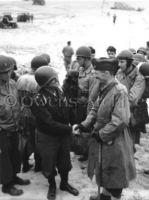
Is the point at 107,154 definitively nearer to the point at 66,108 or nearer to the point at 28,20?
the point at 66,108

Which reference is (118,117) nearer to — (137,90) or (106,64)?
(106,64)

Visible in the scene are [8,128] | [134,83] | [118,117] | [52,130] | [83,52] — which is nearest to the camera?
[118,117]

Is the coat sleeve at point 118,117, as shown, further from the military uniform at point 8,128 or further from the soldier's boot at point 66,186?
the military uniform at point 8,128

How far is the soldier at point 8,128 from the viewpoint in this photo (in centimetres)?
404

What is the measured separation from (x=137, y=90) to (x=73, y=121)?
1000mm

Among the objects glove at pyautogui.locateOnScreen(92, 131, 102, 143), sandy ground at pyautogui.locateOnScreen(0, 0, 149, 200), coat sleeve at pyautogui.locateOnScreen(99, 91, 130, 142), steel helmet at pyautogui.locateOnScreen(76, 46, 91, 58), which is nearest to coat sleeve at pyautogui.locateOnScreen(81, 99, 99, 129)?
glove at pyautogui.locateOnScreen(92, 131, 102, 143)

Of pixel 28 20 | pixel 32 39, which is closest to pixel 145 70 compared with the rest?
pixel 32 39

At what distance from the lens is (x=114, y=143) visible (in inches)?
143

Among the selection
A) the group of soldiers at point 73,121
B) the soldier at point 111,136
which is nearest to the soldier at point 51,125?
the group of soldiers at point 73,121

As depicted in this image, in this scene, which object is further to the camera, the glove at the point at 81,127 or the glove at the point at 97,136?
the glove at the point at 81,127

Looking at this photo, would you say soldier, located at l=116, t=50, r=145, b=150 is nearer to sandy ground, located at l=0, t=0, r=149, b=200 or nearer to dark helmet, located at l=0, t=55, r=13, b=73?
sandy ground, located at l=0, t=0, r=149, b=200

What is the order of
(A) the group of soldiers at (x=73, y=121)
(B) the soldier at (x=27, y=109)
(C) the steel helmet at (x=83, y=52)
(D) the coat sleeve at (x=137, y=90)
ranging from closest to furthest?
(A) the group of soldiers at (x=73, y=121) → (D) the coat sleeve at (x=137, y=90) → (B) the soldier at (x=27, y=109) → (C) the steel helmet at (x=83, y=52)

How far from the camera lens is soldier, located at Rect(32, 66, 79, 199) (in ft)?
12.7

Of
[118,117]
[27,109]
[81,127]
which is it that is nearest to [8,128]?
[27,109]
